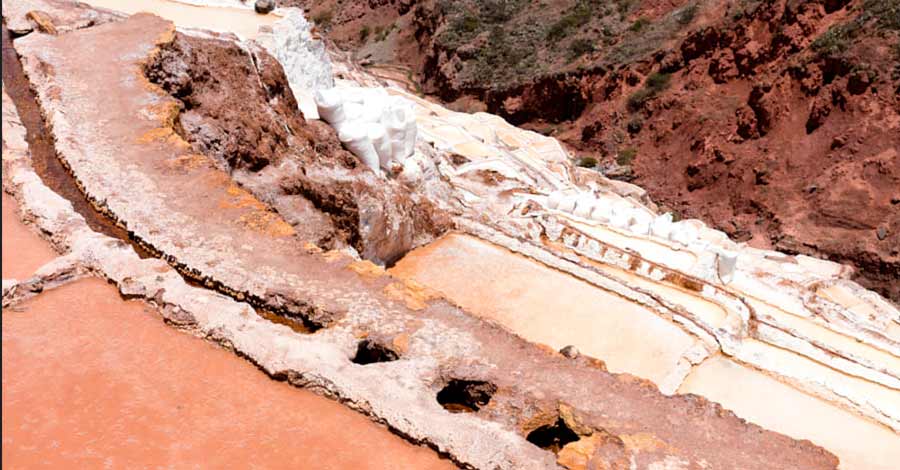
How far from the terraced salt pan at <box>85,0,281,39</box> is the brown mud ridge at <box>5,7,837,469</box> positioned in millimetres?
6159

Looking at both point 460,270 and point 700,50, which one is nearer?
point 460,270

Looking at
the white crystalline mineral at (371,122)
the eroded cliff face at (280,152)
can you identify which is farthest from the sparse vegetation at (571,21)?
the eroded cliff face at (280,152)

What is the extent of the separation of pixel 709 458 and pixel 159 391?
433 cm

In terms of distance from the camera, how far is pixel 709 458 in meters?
5.48

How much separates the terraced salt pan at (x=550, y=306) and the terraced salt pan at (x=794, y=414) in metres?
0.52

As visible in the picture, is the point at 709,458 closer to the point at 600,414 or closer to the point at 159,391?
the point at 600,414

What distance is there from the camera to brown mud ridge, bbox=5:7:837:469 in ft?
18.2

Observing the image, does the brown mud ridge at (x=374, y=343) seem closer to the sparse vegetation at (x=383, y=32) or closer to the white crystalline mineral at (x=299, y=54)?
the white crystalline mineral at (x=299, y=54)

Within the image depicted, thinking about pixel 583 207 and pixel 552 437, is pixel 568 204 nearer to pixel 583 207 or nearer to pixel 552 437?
pixel 583 207

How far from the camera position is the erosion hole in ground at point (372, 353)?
6321 millimetres

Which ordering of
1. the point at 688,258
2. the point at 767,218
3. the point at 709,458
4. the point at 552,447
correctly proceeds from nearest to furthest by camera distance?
the point at 709,458 < the point at 552,447 < the point at 688,258 < the point at 767,218

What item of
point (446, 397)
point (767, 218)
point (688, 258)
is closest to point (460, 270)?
point (446, 397)

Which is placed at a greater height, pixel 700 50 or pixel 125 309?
pixel 125 309

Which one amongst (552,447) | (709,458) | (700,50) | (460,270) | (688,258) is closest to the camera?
(709,458)
